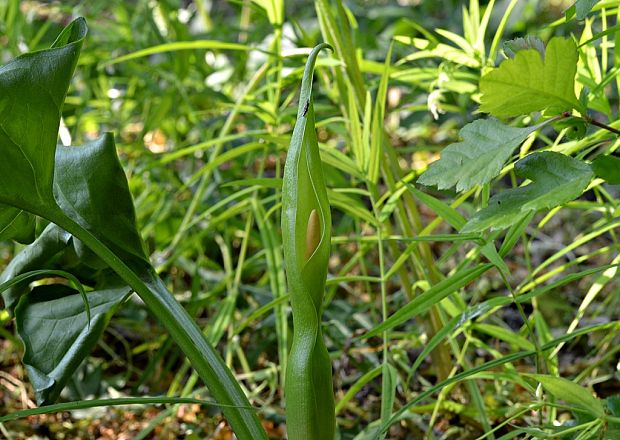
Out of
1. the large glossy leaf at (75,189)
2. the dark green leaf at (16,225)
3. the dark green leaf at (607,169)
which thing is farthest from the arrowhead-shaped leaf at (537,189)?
the dark green leaf at (16,225)

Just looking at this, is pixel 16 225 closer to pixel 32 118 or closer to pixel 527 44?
pixel 32 118

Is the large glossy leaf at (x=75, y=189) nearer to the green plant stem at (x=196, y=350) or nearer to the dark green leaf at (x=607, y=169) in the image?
the green plant stem at (x=196, y=350)

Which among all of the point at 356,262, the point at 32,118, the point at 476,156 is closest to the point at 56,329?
the point at 32,118

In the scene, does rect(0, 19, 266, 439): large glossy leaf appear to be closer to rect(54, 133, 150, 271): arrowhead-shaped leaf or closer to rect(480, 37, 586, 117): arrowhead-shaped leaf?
rect(54, 133, 150, 271): arrowhead-shaped leaf

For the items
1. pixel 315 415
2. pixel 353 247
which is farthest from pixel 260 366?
pixel 315 415

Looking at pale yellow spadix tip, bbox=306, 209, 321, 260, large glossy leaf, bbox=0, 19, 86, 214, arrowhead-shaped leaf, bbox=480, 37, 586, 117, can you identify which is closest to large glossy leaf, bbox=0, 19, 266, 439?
large glossy leaf, bbox=0, 19, 86, 214

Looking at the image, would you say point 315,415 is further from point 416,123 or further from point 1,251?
point 416,123

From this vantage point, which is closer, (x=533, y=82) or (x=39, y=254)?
(x=533, y=82)
